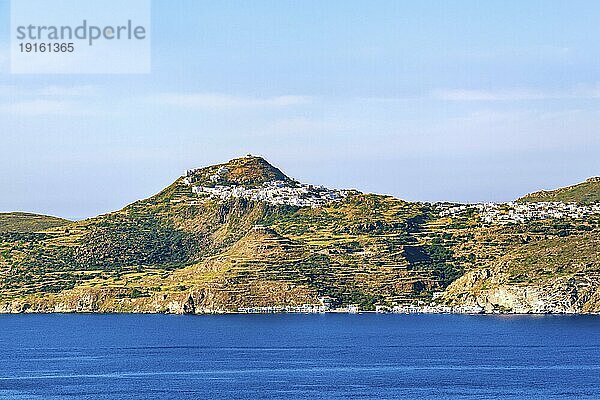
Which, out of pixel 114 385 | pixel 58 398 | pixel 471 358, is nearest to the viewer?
pixel 58 398

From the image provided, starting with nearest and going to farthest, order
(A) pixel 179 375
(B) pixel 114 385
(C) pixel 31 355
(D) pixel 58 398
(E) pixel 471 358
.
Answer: (D) pixel 58 398
(B) pixel 114 385
(A) pixel 179 375
(E) pixel 471 358
(C) pixel 31 355

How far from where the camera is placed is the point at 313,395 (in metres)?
146

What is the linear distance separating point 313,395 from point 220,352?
54483 millimetres

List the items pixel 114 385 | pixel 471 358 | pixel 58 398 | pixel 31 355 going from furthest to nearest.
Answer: pixel 31 355, pixel 471 358, pixel 114 385, pixel 58 398

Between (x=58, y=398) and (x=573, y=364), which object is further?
(x=573, y=364)

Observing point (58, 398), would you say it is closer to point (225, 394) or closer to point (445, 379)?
point (225, 394)

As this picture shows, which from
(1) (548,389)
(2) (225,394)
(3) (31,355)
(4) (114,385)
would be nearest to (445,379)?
(1) (548,389)

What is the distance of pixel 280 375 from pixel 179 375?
12407 millimetres

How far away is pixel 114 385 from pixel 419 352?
5424 centimetres

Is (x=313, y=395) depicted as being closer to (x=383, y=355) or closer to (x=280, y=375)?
(x=280, y=375)

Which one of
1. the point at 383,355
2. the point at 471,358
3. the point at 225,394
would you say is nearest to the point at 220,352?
the point at 383,355

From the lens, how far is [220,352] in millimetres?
198375

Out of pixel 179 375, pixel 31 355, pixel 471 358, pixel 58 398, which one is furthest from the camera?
pixel 31 355

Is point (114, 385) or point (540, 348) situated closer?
point (114, 385)
